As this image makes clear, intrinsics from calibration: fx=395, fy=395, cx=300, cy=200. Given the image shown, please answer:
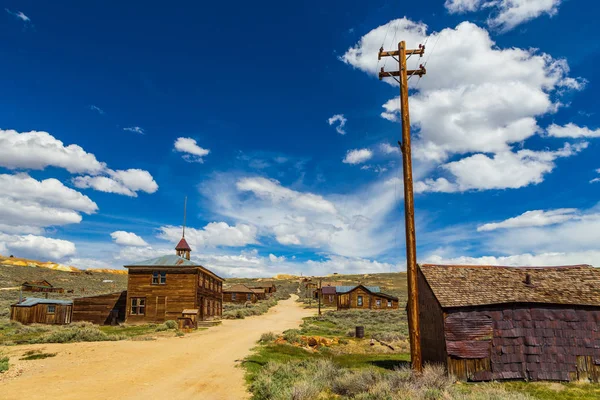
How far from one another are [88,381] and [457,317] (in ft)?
42.5

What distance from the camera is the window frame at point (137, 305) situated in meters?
33.4

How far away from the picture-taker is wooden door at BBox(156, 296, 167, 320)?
33.2m

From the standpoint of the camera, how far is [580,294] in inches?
615

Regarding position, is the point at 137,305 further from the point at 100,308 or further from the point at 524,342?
the point at 524,342

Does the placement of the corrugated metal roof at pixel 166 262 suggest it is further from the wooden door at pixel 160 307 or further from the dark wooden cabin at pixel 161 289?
the wooden door at pixel 160 307

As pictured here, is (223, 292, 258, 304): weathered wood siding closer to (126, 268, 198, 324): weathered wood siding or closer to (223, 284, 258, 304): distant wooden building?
(223, 284, 258, 304): distant wooden building

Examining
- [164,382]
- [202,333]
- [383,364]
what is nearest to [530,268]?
[383,364]

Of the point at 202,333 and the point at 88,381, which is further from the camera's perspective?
the point at 202,333

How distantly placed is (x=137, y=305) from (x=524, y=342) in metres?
29.3

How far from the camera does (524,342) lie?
14.6 metres

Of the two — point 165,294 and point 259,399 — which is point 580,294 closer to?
point 259,399

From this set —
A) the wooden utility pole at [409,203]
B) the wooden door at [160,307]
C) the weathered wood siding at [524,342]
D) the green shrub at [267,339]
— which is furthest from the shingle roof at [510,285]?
the wooden door at [160,307]

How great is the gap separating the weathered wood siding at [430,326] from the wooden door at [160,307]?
77.4 feet

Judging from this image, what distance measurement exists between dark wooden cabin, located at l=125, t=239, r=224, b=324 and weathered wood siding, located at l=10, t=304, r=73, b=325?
204 inches
